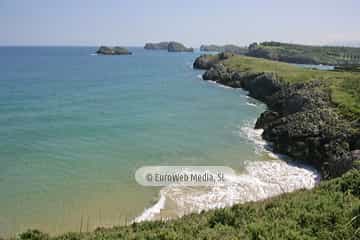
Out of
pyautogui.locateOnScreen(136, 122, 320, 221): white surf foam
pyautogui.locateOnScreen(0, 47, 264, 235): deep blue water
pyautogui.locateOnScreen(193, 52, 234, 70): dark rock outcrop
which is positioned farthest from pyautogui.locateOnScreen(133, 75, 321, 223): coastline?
pyautogui.locateOnScreen(193, 52, 234, 70): dark rock outcrop

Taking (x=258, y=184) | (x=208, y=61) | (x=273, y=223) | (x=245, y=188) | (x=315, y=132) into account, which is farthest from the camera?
(x=208, y=61)

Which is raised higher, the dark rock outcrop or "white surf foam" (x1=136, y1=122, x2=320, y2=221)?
the dark rock outcrop

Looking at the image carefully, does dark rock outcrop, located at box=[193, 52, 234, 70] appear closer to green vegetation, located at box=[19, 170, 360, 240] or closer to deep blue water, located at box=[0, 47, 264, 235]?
deep blue water, located at box=[0, 47, 264, 235]

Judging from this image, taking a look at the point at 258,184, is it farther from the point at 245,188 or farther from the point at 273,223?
the point at 273,223

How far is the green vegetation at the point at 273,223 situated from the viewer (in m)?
9.51

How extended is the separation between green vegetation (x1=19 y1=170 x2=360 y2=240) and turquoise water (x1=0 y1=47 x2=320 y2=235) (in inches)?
248

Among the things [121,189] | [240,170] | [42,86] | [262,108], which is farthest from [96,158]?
[42,86]

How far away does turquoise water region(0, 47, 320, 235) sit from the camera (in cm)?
1806

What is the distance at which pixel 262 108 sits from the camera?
1879 inches

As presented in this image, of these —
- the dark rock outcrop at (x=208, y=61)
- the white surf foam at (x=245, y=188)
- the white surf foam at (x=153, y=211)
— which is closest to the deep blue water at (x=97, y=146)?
the white surf foam at (x=153, y=211)

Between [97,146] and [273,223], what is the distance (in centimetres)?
2104

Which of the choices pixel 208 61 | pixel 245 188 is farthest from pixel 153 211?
pixel 208 61

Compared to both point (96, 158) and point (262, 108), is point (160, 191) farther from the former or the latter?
point (262, 108)

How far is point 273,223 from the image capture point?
32.9ft
